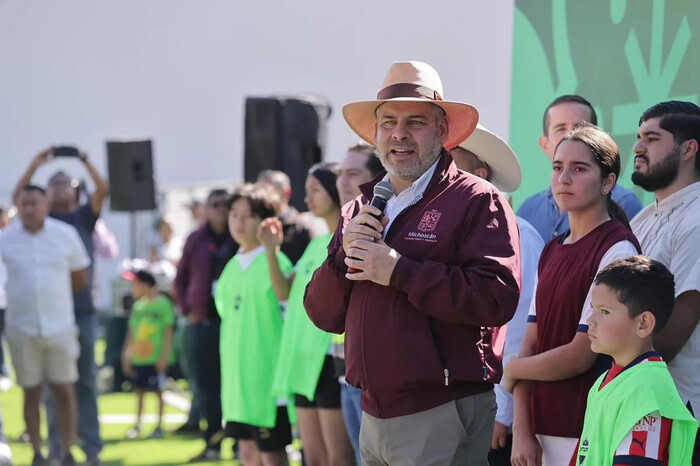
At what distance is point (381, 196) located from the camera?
3061mm

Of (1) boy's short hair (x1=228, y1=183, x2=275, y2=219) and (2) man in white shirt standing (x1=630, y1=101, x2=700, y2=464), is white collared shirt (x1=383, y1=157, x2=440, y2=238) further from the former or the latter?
(1) boy's short hair (x1=228, y1=183, x2=275, y2=219)

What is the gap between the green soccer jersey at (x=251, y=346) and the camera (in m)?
5.41

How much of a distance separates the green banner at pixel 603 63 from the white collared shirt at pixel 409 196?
1.48 meters

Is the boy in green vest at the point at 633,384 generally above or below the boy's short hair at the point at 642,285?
below

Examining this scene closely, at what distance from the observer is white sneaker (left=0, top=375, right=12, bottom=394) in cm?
Answer: 1190

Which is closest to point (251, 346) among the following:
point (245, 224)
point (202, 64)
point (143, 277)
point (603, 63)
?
point (245, 224)

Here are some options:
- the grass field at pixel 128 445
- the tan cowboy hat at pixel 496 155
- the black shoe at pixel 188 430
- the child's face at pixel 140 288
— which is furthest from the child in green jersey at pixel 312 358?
the child's face at pixel 140 288

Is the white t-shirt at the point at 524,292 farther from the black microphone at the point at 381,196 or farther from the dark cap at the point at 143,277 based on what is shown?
the dark cap at the point at 143,277

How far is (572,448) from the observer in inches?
129

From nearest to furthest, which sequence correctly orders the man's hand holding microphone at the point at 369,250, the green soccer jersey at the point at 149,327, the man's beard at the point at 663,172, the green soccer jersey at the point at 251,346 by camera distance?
the man's hand holding microphone at the point at 369,250 → the man's beard at the point at 663,172 → the green soccer jersey at the point at 251,346 → the green soccer jersey at the point at 149,327

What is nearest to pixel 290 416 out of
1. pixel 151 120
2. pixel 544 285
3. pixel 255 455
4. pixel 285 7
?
pixel 255 455

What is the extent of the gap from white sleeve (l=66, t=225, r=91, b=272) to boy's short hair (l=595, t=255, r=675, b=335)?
17.7ft

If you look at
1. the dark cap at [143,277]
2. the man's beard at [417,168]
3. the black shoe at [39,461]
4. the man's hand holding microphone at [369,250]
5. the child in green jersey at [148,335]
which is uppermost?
the man's beard at [417,168]

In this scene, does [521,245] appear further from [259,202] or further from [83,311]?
[83,311]
